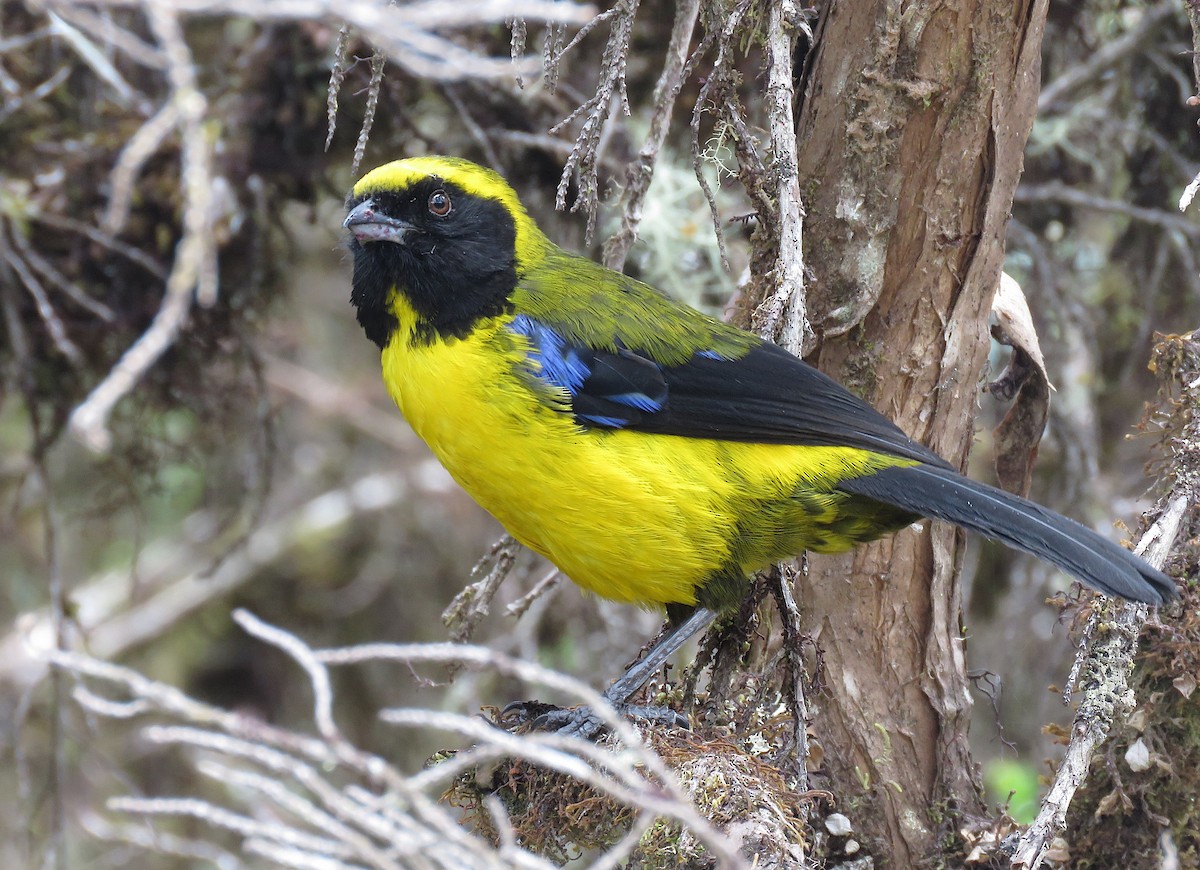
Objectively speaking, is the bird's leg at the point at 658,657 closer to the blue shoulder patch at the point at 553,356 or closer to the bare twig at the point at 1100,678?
the blue shoulder patch at the point at 553,356

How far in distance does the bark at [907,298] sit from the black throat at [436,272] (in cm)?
94

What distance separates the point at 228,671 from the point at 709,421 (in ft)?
16.5

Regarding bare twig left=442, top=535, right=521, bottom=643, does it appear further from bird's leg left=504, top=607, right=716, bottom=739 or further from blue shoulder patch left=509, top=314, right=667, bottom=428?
blue shoulder patch left=509, top=314, right=667, bottom=428

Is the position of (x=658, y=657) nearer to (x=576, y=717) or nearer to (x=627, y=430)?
(x=576, y=717)

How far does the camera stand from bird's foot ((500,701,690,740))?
10.2 feet

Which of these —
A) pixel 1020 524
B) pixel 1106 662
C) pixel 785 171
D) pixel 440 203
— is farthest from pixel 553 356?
pixel 1106 662

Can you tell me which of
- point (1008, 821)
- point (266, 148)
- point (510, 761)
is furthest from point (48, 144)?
point (1008, 821)

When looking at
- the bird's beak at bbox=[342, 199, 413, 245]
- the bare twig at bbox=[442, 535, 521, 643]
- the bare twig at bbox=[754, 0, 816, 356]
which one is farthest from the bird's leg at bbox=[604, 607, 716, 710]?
the bird's beak at bbox=[342, 199, 413, 245]

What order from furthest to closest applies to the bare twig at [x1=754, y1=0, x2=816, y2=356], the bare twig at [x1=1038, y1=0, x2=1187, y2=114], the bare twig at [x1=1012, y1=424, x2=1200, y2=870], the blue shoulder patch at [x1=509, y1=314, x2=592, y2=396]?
the bare twig at [x1=1038, y1=0, x2=1187, y2=114] → the blue shoulder patch at [x1=509, y1=314, x2=592, y2=396] → the bare twig at [x1=754, y1=0, x2=816, y2=356] → the bare twig at [x1=1012, y1=424, x2=1200, y2=870]

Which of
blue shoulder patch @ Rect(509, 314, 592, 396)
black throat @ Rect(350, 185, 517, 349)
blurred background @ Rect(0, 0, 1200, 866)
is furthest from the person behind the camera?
blurred background @ Rect(0, 0, 1200, 866)

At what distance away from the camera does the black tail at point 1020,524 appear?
2699 millimetres

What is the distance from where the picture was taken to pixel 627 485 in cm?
326

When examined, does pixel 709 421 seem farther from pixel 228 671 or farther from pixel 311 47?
pixel 228 671

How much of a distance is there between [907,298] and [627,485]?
91 cm
